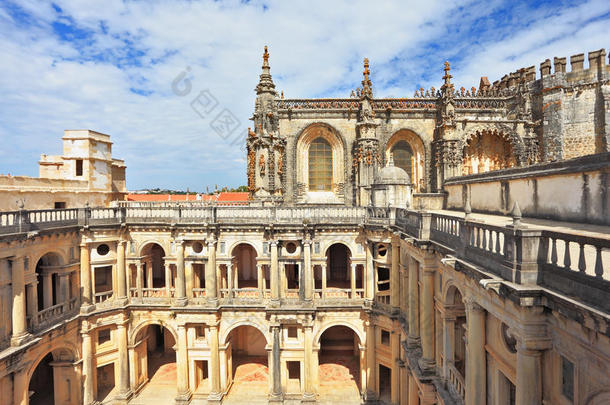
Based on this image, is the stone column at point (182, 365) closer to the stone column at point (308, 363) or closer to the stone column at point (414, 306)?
the stone column at point (308, 363)

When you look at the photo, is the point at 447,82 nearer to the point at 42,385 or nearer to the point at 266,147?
the point at 266,147

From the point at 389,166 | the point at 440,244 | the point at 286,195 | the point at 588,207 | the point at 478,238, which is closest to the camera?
the point at 478,238

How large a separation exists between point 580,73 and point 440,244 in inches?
945

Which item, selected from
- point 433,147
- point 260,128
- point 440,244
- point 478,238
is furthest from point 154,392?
point 433,147

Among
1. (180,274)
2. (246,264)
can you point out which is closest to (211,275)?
(180,274)

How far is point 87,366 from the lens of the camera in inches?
802

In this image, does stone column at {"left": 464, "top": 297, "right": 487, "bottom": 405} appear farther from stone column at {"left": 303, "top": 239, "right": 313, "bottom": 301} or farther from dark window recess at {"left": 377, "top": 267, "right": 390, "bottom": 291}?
dark window recess at {"left": 377, "top": 267, "right": 390, "bottom": 291}

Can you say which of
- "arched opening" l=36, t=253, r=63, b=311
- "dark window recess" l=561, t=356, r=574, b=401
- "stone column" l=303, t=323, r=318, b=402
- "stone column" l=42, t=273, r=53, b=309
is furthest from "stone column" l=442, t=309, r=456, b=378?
"stone column" l=42, t=273, r=53, b=309

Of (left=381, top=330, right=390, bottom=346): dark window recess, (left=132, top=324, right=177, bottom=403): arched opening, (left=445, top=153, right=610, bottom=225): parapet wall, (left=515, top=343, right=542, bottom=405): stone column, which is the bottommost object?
(left=132, top=324, right=177, bottom=403): arched opening

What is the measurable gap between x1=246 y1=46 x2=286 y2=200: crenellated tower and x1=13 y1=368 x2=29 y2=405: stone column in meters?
16.6

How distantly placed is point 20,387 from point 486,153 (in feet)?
113

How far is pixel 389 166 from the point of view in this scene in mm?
20625

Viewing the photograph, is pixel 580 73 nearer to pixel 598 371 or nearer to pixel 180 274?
pixel 598 371

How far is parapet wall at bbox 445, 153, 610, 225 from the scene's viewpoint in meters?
8.86
